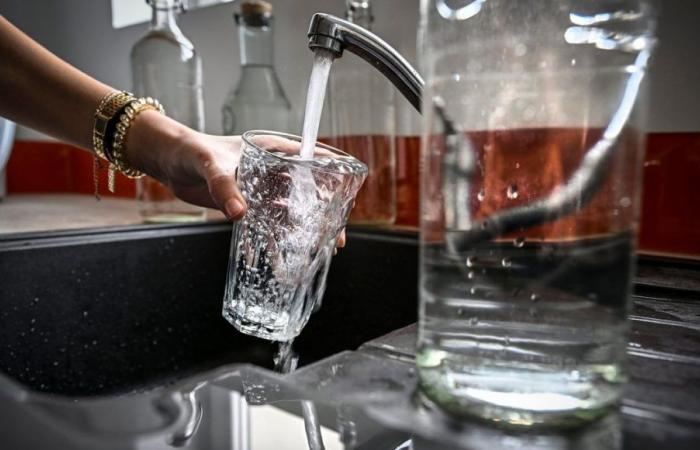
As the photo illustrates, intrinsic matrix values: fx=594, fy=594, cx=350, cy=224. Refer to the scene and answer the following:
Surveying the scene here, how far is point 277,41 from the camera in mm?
1292

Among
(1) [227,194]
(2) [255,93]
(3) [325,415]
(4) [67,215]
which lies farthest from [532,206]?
(4) [67,215]

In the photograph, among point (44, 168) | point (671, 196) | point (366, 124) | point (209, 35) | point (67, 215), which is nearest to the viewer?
point (671, 196)

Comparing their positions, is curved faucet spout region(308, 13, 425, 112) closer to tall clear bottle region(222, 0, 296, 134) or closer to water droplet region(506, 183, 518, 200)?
water droplet region(506, 183, 518, 200)

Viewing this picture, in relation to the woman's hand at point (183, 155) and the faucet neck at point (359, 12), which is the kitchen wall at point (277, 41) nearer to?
the faucet neck at point (359, 12)

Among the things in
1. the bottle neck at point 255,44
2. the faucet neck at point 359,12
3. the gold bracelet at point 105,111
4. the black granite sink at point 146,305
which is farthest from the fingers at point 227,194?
the bottle neck at point 255,44

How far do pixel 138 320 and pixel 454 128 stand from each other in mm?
742

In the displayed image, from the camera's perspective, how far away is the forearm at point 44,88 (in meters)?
0.76

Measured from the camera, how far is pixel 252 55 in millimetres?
1231

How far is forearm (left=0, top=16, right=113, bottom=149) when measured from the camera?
762mm

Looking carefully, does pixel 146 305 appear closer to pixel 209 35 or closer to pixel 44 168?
pixel 209 35

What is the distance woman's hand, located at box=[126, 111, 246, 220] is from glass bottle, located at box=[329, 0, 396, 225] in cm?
33

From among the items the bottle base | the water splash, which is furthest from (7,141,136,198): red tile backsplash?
the bottle base

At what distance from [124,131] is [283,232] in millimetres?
364

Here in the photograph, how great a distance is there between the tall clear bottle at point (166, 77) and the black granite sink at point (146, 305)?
0.13 m
